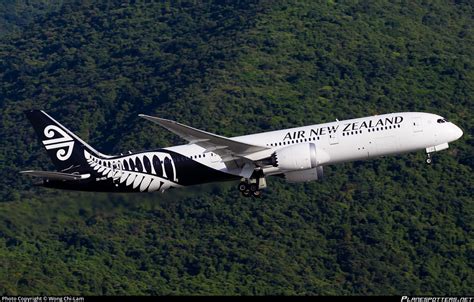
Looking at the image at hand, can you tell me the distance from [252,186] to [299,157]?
456cm

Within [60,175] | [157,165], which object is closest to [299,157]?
[157,165]

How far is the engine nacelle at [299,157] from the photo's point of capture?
71.5 m

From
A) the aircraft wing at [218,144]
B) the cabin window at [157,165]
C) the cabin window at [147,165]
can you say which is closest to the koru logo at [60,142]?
the cabin window at [147,165]

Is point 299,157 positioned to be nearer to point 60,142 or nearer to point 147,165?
point 147,165

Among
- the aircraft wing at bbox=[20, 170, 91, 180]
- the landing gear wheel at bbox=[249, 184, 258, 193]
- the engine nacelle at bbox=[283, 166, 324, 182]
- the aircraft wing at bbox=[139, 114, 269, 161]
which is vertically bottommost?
the landing gear wheel at bbox=[249, 184, 258, 193]

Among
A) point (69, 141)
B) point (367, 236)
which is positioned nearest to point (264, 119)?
point (367, 236)

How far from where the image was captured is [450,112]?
138 meters

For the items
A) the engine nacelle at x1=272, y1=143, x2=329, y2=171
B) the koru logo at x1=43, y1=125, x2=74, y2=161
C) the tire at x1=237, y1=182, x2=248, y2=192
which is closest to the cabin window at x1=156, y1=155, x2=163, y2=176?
the tire at x1=237, y1=182, x2=248, y2=192

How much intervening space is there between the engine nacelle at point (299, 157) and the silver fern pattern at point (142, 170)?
25.3 feet

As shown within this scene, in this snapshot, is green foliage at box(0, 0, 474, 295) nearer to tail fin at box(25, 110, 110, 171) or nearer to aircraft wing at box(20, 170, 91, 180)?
tail fin at box(25, 110, 110, 171)

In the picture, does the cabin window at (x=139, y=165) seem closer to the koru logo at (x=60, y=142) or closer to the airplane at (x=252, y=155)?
the airplane at (x=252, y=155)

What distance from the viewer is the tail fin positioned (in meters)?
76.9

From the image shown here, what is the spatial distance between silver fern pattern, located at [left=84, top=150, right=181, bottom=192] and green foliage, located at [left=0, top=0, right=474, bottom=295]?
310 cm

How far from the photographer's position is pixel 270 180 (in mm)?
124312
